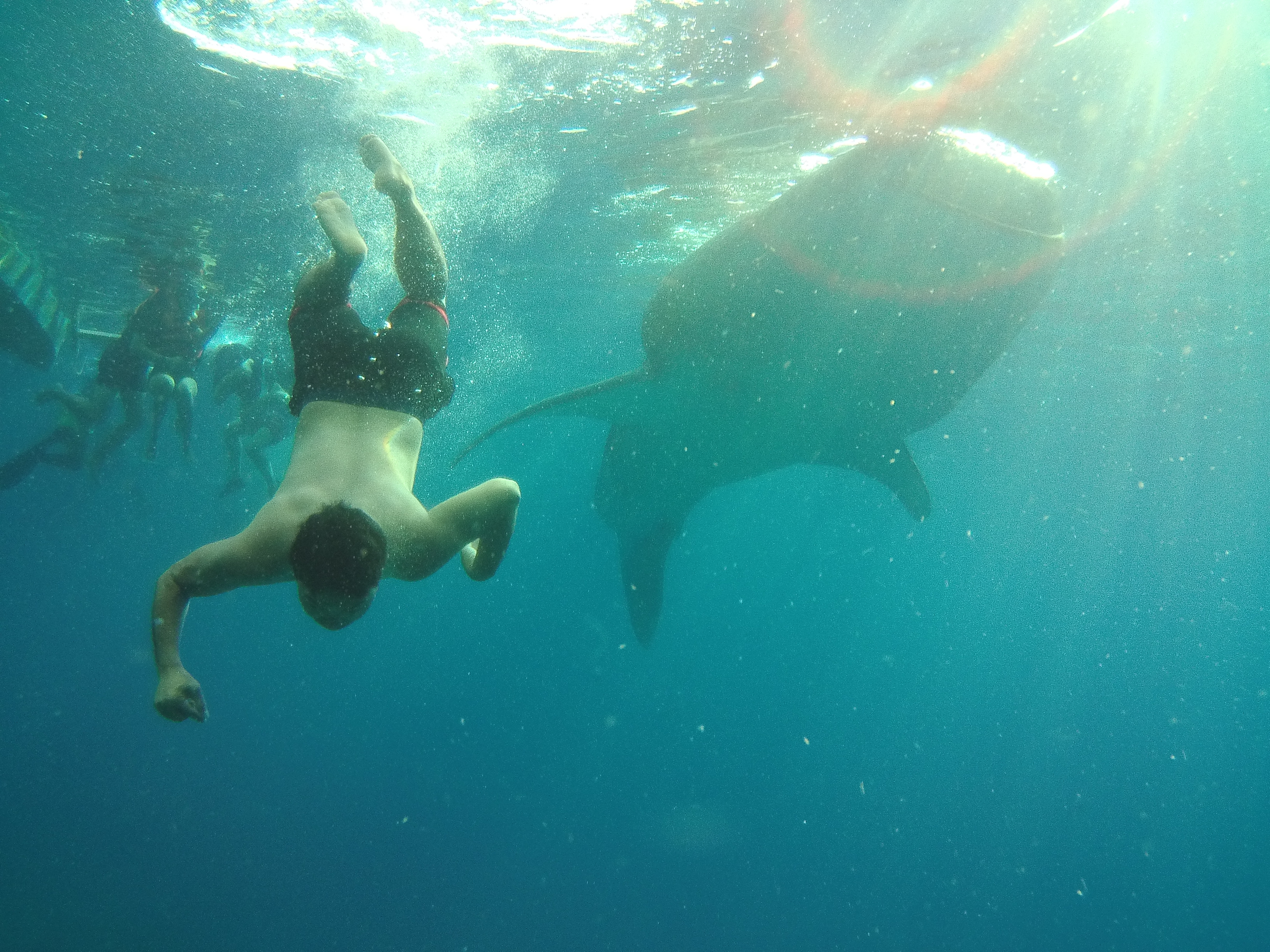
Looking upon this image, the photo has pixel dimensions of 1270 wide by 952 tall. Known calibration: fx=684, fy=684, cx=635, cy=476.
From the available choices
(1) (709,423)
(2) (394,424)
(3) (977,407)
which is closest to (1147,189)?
(1) (709,423)

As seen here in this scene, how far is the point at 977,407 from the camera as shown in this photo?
97.3 ft

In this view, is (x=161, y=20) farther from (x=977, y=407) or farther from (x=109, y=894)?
(x=977, y=407)

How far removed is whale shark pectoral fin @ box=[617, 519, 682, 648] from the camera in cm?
973

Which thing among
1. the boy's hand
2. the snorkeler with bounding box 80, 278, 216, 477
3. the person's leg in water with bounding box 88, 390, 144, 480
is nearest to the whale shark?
the boy's hand

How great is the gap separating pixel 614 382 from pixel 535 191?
7.22 metres

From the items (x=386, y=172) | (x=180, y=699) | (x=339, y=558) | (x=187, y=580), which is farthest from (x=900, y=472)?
(x=180, y=699)

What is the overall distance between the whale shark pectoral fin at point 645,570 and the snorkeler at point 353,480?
5.60m

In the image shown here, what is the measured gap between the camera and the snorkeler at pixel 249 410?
1411 cm

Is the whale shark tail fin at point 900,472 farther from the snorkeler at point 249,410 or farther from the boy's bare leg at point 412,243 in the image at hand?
the snorkeler at point 249,410

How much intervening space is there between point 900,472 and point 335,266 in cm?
694

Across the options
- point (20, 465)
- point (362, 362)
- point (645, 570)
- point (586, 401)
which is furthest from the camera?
point (20, 465)

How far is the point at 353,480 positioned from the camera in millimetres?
3197

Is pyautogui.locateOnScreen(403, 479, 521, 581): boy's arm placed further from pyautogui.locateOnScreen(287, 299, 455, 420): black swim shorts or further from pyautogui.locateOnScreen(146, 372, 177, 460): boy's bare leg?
pyautogui.locateOnScreen(146, 372, 177, 460): boy's bare leg

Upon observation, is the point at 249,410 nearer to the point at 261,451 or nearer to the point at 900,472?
the point at 261,451
